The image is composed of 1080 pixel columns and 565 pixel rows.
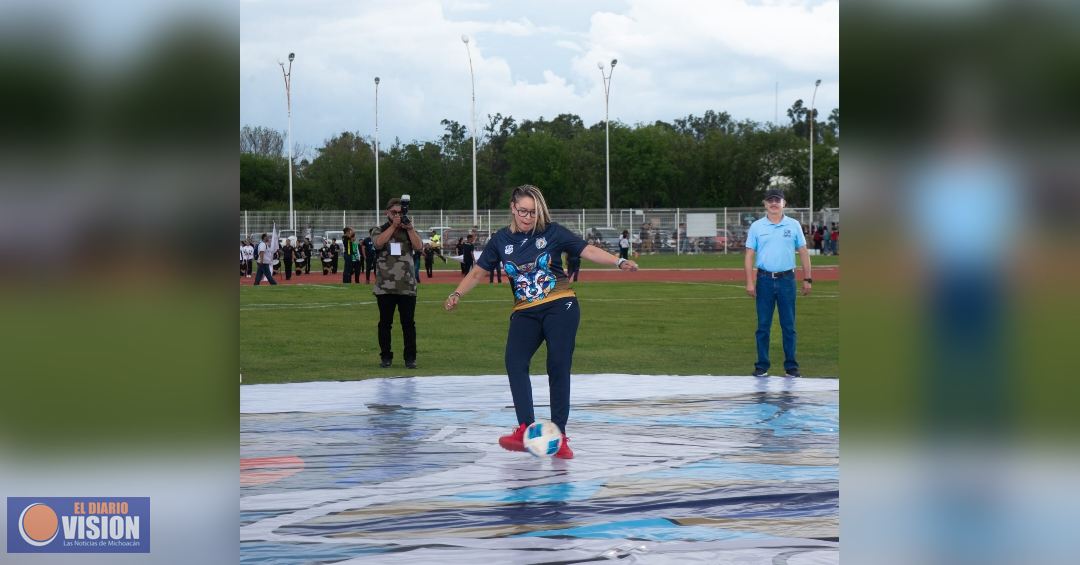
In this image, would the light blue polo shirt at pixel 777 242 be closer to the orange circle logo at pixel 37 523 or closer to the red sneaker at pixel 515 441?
the red sneaker at pixel 515 441

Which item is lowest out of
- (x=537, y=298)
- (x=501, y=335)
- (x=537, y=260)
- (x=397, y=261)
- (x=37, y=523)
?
(x=501, y=335)

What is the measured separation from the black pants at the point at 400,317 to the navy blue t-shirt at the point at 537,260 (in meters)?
4.90

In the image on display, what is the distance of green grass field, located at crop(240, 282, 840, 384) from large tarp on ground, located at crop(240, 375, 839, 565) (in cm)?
294

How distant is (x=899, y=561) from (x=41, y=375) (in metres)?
3.06

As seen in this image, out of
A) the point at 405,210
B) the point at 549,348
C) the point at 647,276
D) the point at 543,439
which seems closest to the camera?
the point at 543,439

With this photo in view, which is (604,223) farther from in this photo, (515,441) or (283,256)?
(515,441)

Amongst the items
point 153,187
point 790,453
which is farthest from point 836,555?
point 153,187

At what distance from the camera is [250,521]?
593cm

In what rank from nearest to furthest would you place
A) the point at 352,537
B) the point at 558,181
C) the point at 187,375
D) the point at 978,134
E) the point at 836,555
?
1. the point at 978,134
2. the point at 187,375
3. the point at 836,555
4. the point at 352,537
5. the point at 558,181

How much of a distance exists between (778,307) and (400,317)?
4.27m

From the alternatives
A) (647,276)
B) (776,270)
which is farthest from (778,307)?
(647,276)

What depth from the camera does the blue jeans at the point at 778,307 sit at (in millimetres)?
12000

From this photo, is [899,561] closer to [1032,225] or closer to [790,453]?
[1032,225]

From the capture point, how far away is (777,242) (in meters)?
12.0
